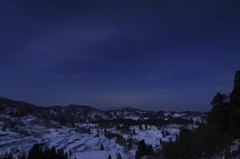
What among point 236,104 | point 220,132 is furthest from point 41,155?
point 236,104

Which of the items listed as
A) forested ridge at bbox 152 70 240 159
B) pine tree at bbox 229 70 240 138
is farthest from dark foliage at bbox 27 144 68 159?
pine tree at bbox 229 70 240 138

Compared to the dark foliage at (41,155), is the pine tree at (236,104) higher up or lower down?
higher up

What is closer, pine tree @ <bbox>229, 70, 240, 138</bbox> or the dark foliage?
pine tree @ <bbox>229, 70, 240, 138</bbox>

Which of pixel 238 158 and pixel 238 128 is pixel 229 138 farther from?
pixel 238 158

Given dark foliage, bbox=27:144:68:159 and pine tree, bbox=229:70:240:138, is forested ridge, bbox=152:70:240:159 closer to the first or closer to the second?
pine tree, bbox=229:70:240:138

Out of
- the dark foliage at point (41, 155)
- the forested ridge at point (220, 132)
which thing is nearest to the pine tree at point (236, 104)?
the forested ridge at point (220, 132)

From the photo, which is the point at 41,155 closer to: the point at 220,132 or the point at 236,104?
the point at 220,132

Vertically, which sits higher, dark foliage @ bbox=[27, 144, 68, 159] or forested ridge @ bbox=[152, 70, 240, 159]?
forested ridge @ bbox=[152, 70, 240, 159]

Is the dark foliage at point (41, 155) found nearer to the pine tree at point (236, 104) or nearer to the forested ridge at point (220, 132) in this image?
the forested ridge at point (220, 132)

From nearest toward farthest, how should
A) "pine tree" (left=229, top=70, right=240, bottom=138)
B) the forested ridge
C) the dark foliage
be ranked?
1. "pine tree" (left=229, top=70, right=240, bottom=138)
2. the forested ridge
3. the dark foliage

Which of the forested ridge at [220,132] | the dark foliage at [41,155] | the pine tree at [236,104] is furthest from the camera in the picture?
the dark foliage at [41,155]

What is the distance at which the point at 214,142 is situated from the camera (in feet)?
126

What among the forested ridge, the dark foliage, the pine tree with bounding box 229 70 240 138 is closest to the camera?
the pine tree with bounding box 229 70 240 138

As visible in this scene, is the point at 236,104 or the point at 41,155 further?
the point at 41,155
